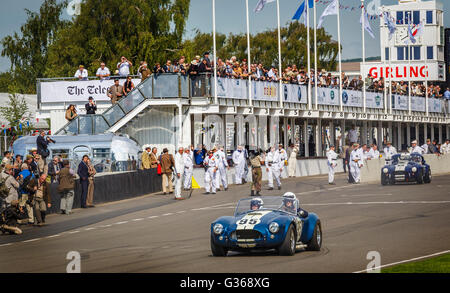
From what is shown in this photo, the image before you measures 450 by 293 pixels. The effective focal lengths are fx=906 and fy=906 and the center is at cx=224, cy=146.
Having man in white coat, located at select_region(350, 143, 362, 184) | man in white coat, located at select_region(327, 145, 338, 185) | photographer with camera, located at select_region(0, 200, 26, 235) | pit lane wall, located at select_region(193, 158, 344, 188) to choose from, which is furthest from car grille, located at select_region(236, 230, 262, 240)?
pit lane wall, located at select_region(193, 158, 344, 188)

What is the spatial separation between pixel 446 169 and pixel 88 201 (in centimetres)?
2793

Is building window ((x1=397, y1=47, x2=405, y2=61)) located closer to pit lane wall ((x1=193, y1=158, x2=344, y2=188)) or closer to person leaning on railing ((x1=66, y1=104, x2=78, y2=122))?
pit lane wall ((x1=193, y1=158, x2=344, y2=188))

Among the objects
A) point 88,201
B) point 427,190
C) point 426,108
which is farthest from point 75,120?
point 426,108

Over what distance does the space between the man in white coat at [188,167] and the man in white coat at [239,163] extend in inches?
143

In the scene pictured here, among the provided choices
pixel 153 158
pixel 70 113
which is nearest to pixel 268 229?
pixel 153 158

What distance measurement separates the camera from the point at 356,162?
41344 mm

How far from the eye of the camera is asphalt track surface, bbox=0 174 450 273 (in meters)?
15.6

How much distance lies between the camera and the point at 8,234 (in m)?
A: 23.6

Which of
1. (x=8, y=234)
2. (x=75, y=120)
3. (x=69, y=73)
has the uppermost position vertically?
(x=69, y=73)

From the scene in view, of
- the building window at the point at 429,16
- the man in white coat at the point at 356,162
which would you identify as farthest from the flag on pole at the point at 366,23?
the building window at the point at 429,16

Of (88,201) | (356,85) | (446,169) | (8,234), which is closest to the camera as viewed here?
(8,234)

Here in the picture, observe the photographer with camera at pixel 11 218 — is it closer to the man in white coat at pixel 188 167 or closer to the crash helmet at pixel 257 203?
the crash helmet at pixel 257 203

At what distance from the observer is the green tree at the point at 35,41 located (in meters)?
78.9

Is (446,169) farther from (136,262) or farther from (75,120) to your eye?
(136,262)
